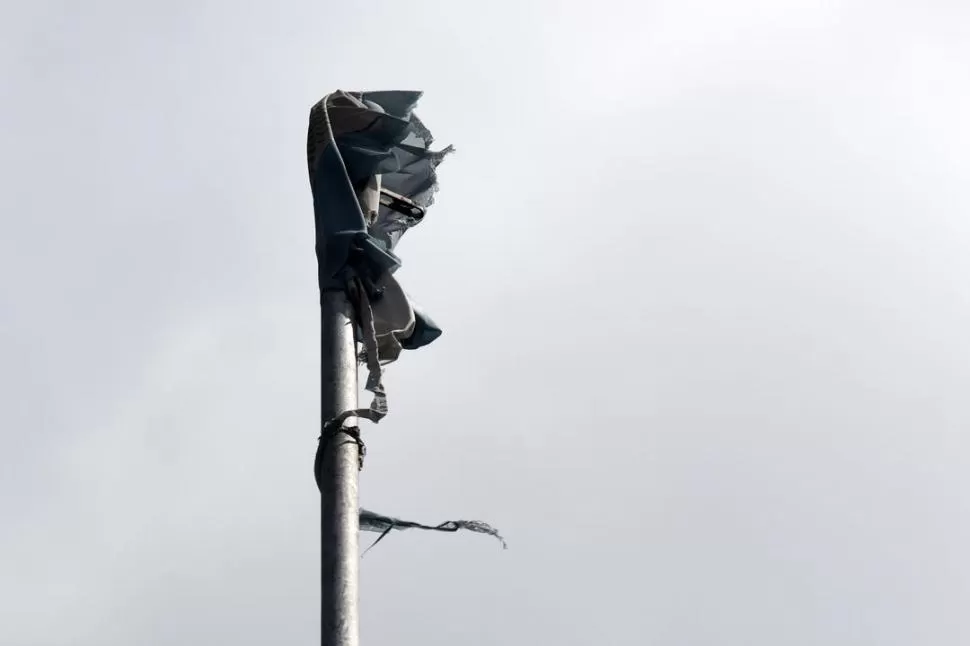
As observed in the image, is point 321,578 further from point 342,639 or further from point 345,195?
point 345,195

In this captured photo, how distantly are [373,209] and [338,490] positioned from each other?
445cm

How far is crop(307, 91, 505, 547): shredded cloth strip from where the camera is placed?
674 inches

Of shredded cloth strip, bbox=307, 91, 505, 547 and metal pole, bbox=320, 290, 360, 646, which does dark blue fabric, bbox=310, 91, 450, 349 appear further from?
metal pole, bbox=320, 290, 360, 646

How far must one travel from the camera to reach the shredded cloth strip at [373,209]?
17109 mm

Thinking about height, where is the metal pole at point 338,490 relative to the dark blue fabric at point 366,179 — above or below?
below

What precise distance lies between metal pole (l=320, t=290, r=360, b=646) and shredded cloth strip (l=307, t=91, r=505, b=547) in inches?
12.3

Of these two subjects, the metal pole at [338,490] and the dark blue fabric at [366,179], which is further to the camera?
the dark blue fabric at [366,179]

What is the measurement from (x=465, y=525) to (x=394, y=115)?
5153mm

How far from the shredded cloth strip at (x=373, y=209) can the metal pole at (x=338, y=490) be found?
31cm

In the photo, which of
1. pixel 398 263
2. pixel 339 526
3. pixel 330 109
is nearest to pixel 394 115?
pixel 330 109

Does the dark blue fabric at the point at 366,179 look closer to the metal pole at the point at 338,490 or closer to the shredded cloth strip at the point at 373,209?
the shredded cloth strip at the point at 373,209

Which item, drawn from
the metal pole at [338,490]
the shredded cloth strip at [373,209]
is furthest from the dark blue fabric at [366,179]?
the metal pole at [338,490]

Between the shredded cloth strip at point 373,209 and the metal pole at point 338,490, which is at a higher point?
the shredded cloth strip at point 373,209

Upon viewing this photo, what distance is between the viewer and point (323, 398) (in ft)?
51.6
